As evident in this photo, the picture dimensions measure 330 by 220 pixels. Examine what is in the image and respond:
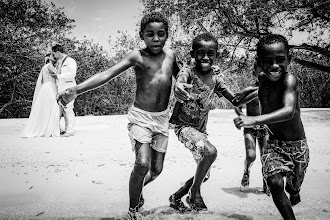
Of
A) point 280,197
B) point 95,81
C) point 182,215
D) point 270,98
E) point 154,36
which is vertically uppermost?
point 154,36

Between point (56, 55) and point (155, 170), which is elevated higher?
point (56, 55)

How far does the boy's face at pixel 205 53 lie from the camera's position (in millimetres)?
2934

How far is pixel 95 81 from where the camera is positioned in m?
2.61

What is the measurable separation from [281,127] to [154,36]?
1302mm

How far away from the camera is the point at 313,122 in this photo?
9883mm

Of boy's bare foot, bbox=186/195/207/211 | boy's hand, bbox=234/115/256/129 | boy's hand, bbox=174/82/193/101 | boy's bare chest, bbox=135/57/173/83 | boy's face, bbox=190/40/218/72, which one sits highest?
boy's face, bbox=190/40/218/72

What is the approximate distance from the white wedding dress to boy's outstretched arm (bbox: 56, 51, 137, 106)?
4.95 m

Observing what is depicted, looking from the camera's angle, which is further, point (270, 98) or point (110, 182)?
point (110, 182)

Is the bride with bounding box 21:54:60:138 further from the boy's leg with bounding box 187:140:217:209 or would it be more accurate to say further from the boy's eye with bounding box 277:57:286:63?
the boy's eye with bounding box 277:57:286:63

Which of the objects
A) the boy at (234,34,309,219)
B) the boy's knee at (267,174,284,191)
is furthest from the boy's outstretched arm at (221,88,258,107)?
the boy's knee at (267,174,284,191)

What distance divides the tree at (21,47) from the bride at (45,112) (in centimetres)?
797

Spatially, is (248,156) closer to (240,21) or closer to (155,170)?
(155,170)

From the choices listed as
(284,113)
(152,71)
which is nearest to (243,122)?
(284,113)

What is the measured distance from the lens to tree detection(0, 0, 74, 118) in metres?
14.9
